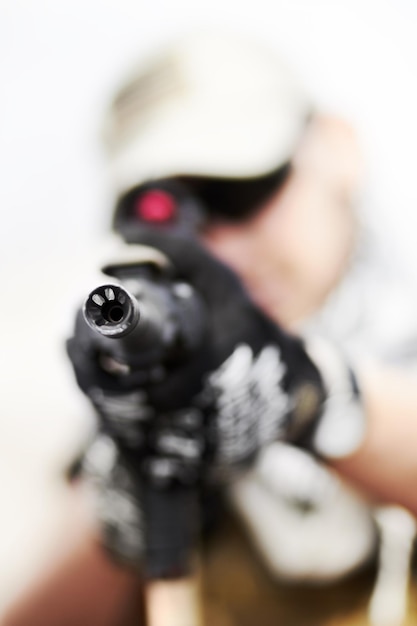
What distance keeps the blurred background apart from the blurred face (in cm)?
7

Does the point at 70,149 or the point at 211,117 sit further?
the point at 70,149

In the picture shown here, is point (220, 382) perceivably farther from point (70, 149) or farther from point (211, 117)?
point (70, 149)

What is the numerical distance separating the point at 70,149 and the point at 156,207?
24cm

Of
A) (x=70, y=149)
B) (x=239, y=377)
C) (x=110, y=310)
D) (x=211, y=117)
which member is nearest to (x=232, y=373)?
(x=239, y=377)

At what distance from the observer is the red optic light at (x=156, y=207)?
52 centimetres

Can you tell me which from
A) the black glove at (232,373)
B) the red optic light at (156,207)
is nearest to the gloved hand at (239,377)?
the black glove at (232,373)

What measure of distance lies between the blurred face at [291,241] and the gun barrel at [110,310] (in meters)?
0.31

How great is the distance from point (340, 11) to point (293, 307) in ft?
1.11

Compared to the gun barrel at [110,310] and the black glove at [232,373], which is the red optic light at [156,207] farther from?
the gun barrel at [110,310]

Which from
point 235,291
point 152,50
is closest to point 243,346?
point 235,291

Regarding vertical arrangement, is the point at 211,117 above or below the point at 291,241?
above

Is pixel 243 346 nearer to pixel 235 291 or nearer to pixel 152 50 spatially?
pixel 235 291

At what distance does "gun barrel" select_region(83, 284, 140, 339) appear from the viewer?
0.80 feet

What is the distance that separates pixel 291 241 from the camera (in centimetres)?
56
